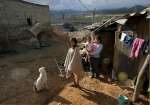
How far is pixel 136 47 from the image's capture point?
28.3 feet

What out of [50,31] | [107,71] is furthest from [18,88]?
[50,31]

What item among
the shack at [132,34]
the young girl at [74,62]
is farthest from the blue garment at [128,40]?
the young girl at [74,62]

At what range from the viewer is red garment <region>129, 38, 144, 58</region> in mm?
8458

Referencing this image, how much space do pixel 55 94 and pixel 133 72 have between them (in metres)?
2.94

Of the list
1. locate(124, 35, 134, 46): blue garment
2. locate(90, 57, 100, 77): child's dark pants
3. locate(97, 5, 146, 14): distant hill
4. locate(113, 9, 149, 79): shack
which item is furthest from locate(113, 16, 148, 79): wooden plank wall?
locate(97, 5, 146, 14): distant hill

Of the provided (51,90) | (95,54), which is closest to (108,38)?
(95,54)

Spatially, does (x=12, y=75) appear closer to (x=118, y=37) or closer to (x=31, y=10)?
(x=118, y=37)

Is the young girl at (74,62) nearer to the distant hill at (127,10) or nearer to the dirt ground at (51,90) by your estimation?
the dirt ground at (51,90)

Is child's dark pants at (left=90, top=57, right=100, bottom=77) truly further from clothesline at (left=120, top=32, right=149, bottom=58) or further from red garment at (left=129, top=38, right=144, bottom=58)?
red garment at (left=129, top=38, right=144, bottom=58)

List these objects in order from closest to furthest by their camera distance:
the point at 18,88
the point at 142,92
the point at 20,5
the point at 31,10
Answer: the point at 142,92 → the point at 18,88 → the point at 20,5 → the point at 31,10

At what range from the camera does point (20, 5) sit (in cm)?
1998

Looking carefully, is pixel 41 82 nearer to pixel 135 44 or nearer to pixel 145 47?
pixel 135 44

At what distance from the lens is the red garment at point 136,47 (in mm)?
8458

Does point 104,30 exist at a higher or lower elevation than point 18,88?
higher
